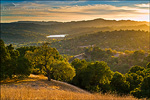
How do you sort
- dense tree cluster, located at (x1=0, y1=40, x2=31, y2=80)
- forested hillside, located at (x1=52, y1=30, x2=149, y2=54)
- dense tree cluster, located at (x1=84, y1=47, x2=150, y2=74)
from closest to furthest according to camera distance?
1. dense tree cluster, located at (x1=0, y1=40, x2=31, y2=80)
2. dense tree cluster, located at (x1=84, y1=47, x2=150, y2=74)
3. forested hillside, located at (x1=52, y1=30, x2=149, y2=54)

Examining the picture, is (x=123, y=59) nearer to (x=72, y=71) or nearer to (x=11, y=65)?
(x=72, y=71)

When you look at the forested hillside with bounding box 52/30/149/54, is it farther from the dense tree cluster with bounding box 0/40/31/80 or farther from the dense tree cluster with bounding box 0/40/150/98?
the dense tree cluster with bounding box 0/40/31/80

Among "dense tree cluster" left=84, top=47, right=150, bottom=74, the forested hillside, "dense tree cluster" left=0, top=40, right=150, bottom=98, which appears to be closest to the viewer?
"dense tree cluster" left=0, top=40, right=150, bottom=98

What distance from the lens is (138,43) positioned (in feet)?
337

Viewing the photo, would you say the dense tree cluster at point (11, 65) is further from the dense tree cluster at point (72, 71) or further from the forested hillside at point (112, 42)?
the forested hillside at point (112, 42)

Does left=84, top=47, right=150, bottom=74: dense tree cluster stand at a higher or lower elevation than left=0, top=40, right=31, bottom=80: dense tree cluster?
lower

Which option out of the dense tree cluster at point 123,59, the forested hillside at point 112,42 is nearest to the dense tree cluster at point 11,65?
the dense tree cluster at point 123,59

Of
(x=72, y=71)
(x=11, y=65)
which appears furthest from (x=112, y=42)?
(x=11, y=65)

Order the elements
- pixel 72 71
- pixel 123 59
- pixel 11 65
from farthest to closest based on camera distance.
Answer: pixel 123 59, pixel 72 71, pixel 11 65

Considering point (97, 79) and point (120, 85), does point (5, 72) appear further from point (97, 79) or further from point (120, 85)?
point (120, 85)

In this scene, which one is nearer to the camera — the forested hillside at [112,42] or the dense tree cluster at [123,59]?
the dense tree cluster at [123,59]

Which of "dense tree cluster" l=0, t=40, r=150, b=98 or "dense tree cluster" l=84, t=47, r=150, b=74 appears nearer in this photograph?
"dense tree cluster" l=0, t=40, r=150, b=98

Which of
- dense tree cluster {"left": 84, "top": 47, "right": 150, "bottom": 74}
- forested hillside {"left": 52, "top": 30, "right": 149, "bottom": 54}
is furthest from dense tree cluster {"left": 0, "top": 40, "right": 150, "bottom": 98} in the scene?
forested hillside {"left": 52, "top": 30, "right": 149, "bottom": 54}

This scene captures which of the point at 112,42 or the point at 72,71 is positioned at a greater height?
the point at 112,42
